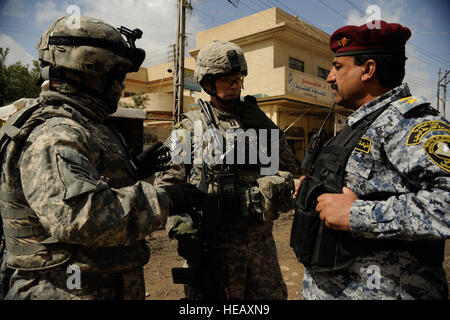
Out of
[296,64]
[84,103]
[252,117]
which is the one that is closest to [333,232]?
[252,117]

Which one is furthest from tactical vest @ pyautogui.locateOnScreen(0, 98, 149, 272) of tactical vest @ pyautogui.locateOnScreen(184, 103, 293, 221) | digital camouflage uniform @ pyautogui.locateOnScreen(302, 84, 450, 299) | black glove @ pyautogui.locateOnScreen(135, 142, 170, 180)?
digital camouflage uniform @ pyautogui.locateOnScreen(302, 84, 450, 299)

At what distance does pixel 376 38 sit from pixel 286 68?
42.1 feet

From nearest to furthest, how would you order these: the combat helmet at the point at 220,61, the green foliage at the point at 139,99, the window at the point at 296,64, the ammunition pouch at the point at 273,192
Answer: the ammunition pouch at the point at 273,192
the combat helmet at the point at 220,61
the window at the point at 296,64
the green foliage at the point at 139,99

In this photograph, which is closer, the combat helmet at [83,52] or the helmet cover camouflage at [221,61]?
the combat helmet at [83,52]

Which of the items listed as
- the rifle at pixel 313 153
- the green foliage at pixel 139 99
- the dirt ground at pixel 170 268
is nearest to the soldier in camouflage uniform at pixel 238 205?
the rifle at pixel 313 153

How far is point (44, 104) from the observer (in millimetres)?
1677

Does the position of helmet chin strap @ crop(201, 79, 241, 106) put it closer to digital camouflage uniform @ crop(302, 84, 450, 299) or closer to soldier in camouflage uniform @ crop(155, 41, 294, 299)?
soldier in camouflage uniform @ crop(155, 41, 294, 299)

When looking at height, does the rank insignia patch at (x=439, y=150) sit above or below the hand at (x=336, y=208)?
above

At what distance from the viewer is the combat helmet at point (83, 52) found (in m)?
1.71

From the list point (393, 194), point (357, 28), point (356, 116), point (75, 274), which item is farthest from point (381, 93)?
point (75, 274)

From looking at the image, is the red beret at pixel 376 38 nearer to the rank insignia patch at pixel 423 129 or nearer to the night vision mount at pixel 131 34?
the rank insignia patch at pixel 423 129

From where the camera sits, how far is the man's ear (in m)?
1.56

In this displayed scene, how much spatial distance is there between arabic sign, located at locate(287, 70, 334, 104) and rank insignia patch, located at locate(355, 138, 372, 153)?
12.9m

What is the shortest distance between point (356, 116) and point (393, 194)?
17.9 inches
